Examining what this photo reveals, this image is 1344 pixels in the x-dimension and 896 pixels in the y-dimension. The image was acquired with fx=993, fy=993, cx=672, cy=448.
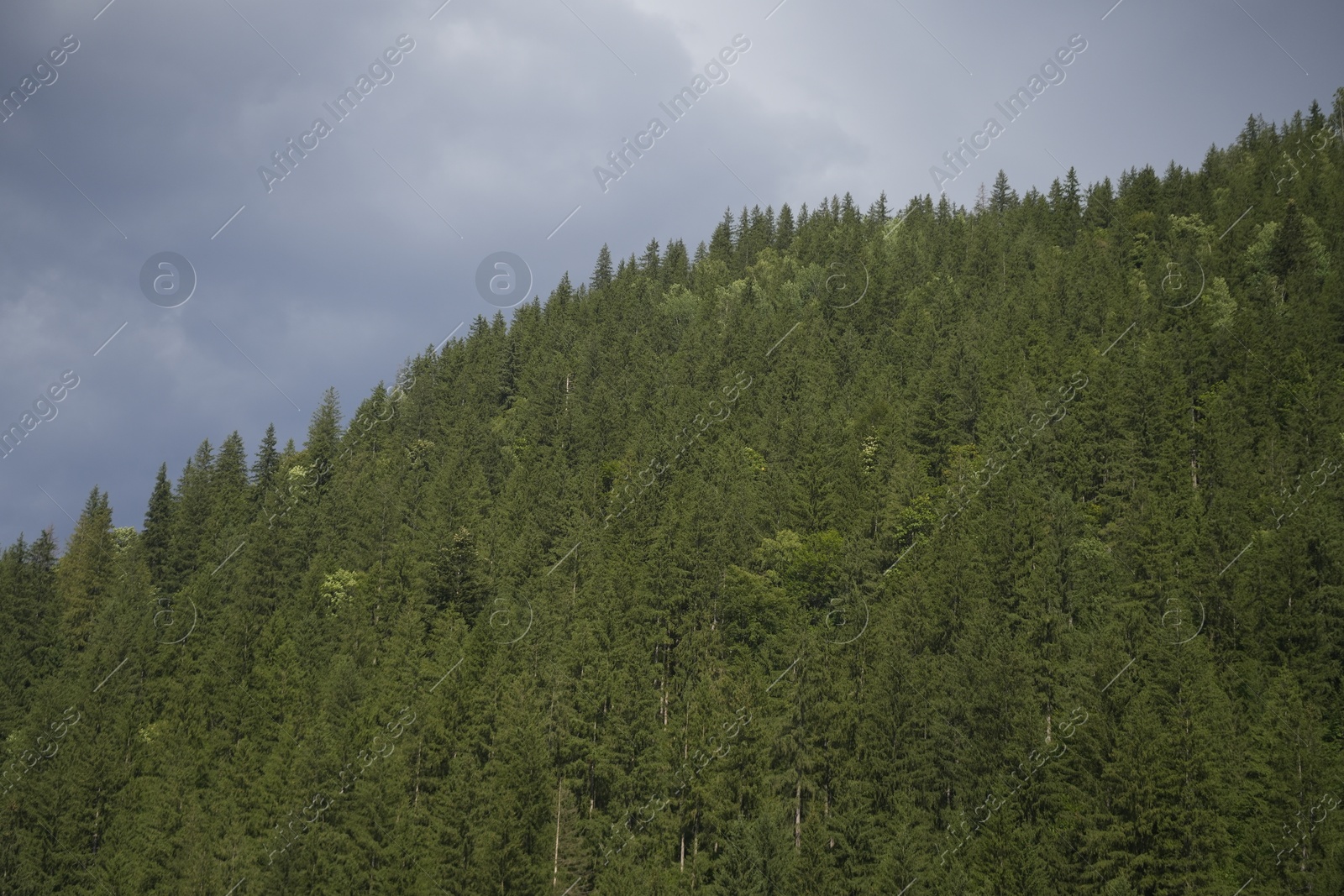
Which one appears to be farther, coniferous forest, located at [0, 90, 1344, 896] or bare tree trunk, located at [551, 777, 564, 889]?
bare tree trunk, located at [551, 777, 564, 889]

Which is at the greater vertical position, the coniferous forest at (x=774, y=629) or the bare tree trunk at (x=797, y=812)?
the coniferous forest at (x=774, y=629)

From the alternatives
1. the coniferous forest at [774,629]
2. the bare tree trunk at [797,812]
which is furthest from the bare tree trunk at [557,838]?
the bare tree trunk at [797,812]

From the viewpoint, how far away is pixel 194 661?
7519cm

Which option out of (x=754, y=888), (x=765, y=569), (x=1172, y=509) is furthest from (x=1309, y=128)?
(x=754, y=888)

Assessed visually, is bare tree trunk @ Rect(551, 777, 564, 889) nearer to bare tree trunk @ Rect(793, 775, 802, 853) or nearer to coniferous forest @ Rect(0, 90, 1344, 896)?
coniferous forest @ Rect(0, 90, 1344, 896)

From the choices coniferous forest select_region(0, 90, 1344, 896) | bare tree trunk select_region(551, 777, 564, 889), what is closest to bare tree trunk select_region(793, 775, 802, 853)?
coniferous forest select_region(0, 90, 1344, 896)

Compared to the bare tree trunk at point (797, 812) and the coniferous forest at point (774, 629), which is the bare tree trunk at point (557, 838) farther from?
the bare tree trunk at point (797, 812)

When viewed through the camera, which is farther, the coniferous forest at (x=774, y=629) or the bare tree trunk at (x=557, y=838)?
the bare tree trunk at (x=557, y=838)

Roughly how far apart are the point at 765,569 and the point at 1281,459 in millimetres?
37363

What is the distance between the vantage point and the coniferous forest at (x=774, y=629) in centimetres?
4459

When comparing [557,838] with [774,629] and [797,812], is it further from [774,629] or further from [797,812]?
[774,629]

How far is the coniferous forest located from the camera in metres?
44.6

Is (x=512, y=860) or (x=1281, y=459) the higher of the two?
(x=1281, y=459)

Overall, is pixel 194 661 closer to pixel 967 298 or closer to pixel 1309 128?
pixel 967 298
